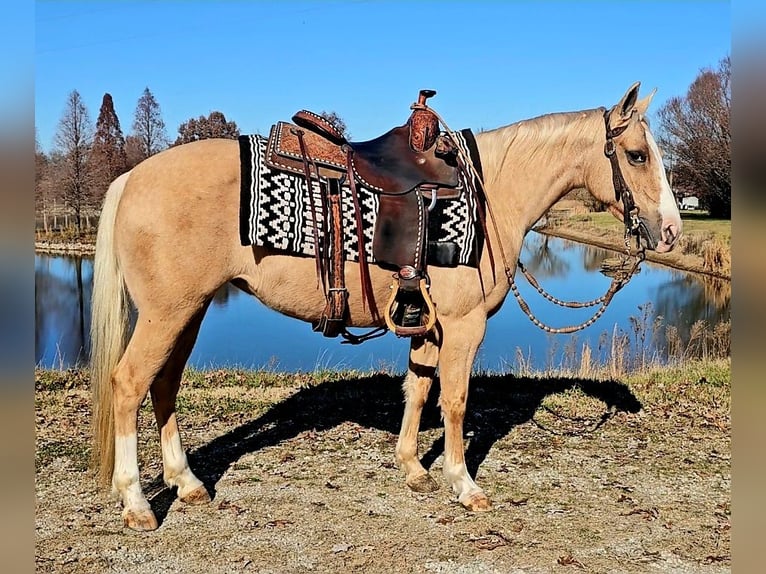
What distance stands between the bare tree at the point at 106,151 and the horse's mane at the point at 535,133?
93.6 feet

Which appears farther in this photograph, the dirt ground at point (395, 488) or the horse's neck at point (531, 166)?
the horse's neck at point (531, 166)

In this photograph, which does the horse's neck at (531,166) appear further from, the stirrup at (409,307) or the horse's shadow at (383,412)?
the horse's shadow at (383,412)

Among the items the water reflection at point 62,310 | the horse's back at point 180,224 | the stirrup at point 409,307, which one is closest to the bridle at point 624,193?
the stirrup at point 409,307

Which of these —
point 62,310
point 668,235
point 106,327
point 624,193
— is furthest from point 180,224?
point 62,310

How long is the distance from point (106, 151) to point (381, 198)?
36.8 m

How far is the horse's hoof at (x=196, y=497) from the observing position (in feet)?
12.2

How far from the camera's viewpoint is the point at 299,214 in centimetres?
347

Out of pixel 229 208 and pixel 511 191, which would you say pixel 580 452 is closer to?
pixel 511 191

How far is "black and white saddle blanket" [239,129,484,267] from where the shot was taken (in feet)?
11.1

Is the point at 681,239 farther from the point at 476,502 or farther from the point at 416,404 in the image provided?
the point at 476,502

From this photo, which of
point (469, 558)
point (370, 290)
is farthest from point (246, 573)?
point (370, 290)

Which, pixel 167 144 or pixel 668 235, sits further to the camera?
pixel 167 144

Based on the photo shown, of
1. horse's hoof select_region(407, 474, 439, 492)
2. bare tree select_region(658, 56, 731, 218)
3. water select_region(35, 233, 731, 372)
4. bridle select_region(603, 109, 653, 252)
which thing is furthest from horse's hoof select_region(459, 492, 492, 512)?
bare tree select_region(658, 56, 731, 218)
